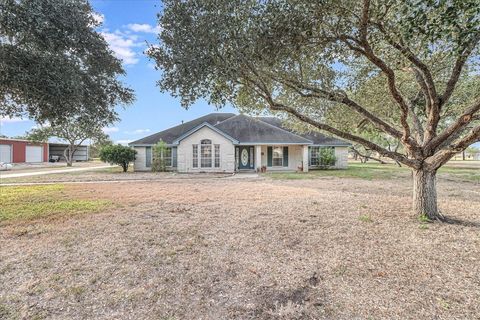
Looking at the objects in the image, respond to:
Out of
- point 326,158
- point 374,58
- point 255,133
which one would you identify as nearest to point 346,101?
point 374,58

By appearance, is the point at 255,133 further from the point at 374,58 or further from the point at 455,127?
the point at 455,127

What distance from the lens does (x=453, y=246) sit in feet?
15.7

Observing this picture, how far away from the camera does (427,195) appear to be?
6648 millimetres

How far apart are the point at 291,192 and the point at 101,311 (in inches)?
354

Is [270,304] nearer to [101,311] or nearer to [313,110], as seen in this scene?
[101,311]

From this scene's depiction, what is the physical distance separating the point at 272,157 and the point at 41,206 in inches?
699

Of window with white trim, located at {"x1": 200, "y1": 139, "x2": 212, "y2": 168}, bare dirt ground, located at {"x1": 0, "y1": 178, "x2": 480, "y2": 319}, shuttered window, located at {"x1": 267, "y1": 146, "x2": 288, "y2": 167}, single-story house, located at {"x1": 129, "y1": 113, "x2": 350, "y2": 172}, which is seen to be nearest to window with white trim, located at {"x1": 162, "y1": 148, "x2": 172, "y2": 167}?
single-story house, located at {"x1": 129, "y1": 113, "x2": 350, "y2": 172}

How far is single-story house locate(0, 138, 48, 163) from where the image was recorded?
36.5 metres

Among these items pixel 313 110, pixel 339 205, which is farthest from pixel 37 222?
pixel 313 110

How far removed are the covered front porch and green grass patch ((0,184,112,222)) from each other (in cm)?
1428

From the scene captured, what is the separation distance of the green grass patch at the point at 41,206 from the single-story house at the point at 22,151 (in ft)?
115

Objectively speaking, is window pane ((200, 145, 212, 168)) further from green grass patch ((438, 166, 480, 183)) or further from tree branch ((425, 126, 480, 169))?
green grass patch ((438, 166, 480, 183))

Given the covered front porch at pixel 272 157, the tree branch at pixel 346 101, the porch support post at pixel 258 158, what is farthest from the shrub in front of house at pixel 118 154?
the tree branch at pixel 346 101

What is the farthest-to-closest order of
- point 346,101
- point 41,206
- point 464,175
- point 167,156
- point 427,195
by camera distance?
point 167,156
point 464,175
point 41,206
point 346,101
point 427,195
